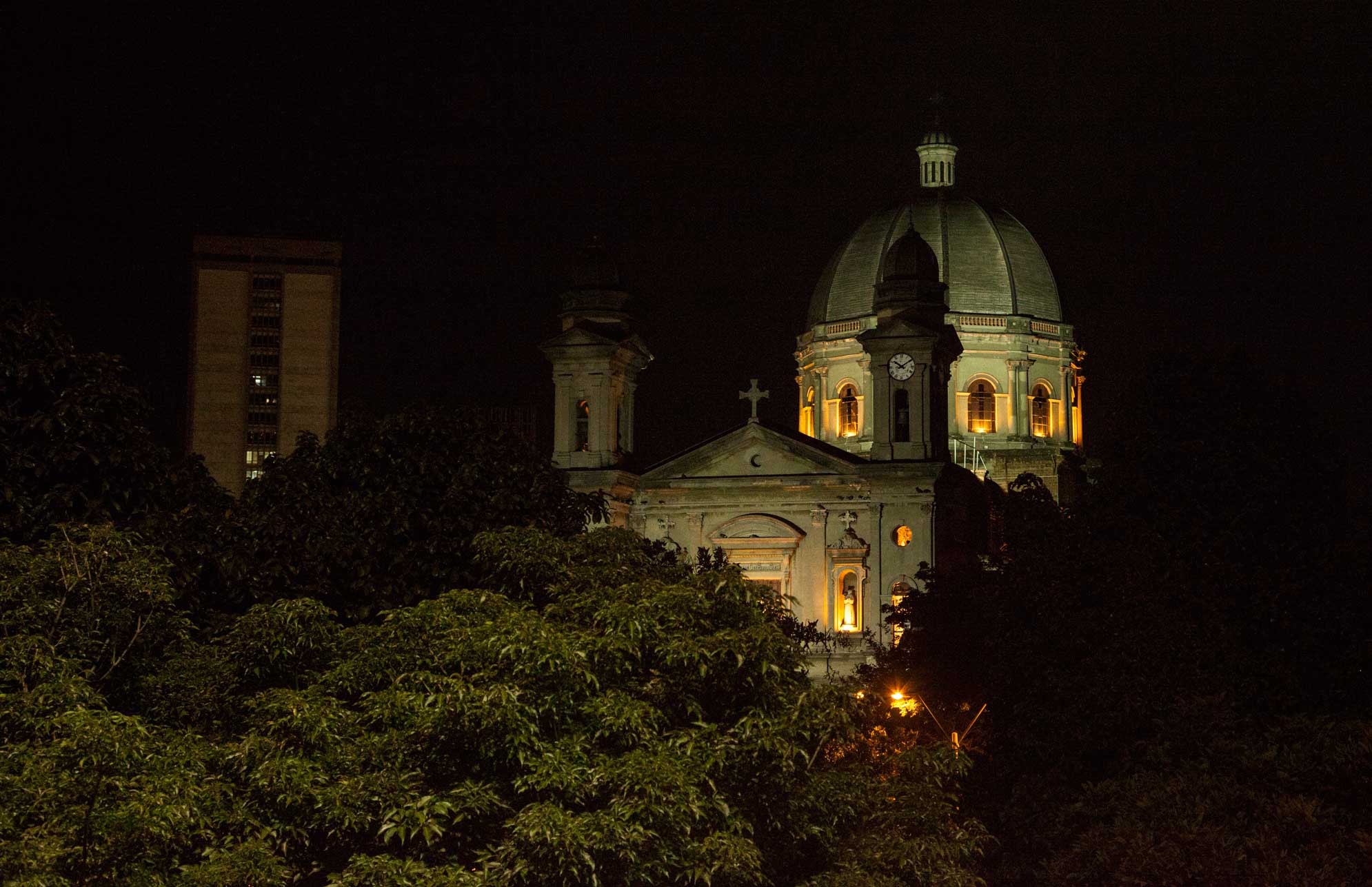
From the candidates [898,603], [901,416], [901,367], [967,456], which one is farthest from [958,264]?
[898,603]

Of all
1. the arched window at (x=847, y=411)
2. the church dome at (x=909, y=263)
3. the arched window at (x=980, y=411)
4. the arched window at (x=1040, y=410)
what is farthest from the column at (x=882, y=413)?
the arched window at (x=1040, y=410)

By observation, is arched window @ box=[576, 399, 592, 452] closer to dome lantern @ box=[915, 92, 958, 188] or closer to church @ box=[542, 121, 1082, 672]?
church @ box=[542, 121, 1082, 672]

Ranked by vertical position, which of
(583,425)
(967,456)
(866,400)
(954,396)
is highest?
(954,396)

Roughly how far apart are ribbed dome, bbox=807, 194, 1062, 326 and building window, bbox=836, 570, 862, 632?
50.7 feet

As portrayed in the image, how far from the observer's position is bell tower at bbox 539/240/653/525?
6450cm

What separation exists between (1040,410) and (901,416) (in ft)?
47.6

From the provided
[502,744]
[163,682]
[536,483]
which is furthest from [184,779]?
[536,483]

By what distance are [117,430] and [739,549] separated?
3798cm

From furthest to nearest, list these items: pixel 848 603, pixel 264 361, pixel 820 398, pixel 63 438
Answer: pixel 264 361, pixel 820 398, pixel 848 603, pixel 63 438

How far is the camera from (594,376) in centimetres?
6475

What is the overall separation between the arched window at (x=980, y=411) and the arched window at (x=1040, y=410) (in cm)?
165

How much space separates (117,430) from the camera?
28562mm

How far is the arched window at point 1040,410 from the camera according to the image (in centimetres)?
7700

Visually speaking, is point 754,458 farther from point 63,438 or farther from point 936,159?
point 63,438
